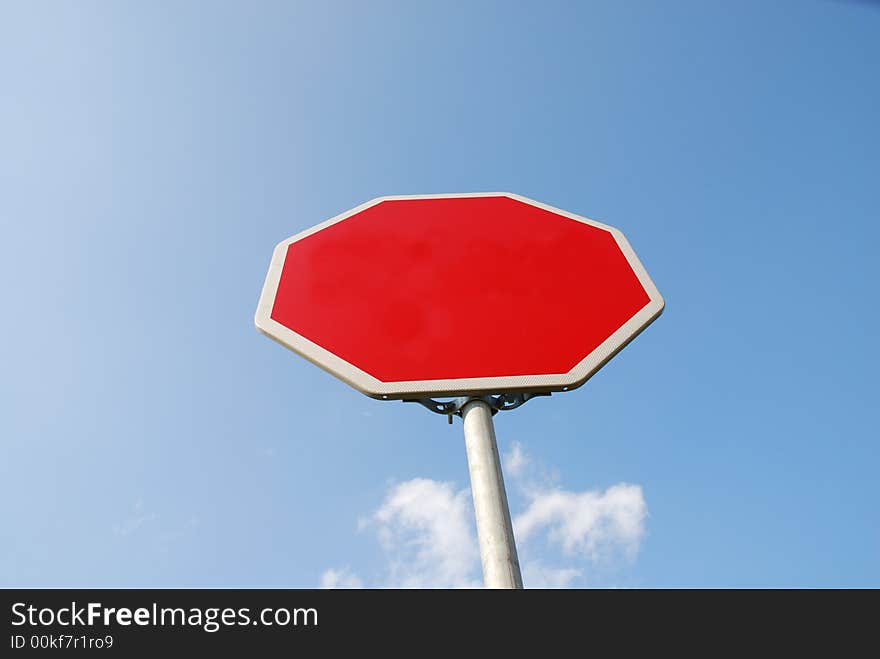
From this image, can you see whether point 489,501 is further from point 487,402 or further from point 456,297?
point 456,297

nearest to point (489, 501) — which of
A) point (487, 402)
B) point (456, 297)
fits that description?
point (487, 402)

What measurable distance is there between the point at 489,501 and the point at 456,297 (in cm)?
83

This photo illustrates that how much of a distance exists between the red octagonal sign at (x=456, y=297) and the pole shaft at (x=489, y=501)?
0.41 ft

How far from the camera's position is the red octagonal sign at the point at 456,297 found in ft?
6.78

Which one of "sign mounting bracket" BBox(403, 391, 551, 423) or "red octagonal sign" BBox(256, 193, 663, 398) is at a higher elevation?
"red octagonal sign" BBox(256, 193, 663, 398)

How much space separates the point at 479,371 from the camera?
80.8 inches

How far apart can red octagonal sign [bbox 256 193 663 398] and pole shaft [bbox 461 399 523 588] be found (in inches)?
4.9

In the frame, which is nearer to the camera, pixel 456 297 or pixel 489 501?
pixel 489 501

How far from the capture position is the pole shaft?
1.71m

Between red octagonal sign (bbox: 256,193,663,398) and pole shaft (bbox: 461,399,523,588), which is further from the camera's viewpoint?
red octagonal sign (bbox: 256,193,663,398)

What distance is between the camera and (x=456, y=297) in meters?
2.34
